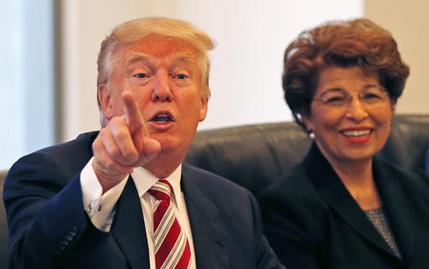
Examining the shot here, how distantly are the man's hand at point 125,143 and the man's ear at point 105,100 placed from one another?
0.41m

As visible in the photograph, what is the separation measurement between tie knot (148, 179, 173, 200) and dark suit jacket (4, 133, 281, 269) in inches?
2.5

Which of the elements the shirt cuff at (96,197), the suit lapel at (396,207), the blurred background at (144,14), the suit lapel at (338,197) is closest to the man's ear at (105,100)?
the shirt cuff at (96,197)

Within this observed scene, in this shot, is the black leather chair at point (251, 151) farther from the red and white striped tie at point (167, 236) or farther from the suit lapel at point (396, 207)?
the red and white striped tie at point (167, 236)

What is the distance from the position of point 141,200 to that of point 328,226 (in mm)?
813

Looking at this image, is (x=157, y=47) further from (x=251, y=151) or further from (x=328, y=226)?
(x=251, y=151)

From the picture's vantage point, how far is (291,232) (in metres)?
2.59

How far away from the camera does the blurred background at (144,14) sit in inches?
152

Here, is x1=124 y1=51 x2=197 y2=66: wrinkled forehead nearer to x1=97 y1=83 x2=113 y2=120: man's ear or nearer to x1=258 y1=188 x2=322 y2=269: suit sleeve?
x1=97 y1=83 x2=113 y2=120: man's ear

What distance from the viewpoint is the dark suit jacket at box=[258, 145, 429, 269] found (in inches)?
102

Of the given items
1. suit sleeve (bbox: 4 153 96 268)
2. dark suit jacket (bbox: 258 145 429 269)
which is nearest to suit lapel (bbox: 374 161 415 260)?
dark suit jacket (bbox: 258 145 429 269)

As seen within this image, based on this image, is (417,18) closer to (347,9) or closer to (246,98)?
(347,9)

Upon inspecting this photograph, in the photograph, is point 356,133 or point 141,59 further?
point 356,133

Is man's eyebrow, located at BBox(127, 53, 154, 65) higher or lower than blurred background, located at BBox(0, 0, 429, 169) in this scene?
higher

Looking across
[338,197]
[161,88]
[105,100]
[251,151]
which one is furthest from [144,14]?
[161,88]
